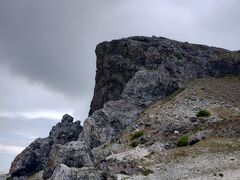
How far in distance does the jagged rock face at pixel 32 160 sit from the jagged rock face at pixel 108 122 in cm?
2249

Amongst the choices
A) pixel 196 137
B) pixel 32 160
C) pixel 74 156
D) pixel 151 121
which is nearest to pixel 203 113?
pixel 151 121

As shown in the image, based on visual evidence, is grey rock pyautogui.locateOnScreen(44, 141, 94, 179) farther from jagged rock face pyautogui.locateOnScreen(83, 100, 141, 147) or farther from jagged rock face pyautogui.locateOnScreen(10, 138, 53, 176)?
jagged rock face pyautogui.locateOnScreen(10, 138, 53, 176)

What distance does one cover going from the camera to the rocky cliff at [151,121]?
69062 millimetres

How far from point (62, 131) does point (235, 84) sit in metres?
46.3

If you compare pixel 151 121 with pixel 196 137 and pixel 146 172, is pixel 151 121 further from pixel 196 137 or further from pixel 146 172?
pixel 146 172

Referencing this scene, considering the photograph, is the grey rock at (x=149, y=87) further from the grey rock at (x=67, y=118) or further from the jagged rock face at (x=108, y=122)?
the grey rock at (x=67, y=118)

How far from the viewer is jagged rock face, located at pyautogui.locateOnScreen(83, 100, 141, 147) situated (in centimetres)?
10144

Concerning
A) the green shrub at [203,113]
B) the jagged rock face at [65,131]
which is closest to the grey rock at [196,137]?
the green shrub at [203,113]

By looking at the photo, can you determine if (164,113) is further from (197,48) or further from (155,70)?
(197,48)

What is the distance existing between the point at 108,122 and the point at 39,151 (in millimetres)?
29018

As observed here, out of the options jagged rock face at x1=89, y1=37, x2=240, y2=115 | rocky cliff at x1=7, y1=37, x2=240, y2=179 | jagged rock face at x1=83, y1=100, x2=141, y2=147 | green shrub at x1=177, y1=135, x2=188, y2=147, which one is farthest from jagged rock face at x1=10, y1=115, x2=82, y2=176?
green shrub at x1=177, y1=135, x2=188, y2=147

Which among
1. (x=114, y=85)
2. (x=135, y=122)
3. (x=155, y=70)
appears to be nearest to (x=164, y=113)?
(x=135, y=122)

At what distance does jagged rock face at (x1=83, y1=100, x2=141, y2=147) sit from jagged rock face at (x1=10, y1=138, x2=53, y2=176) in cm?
2249

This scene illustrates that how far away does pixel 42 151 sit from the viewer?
125000 mm
